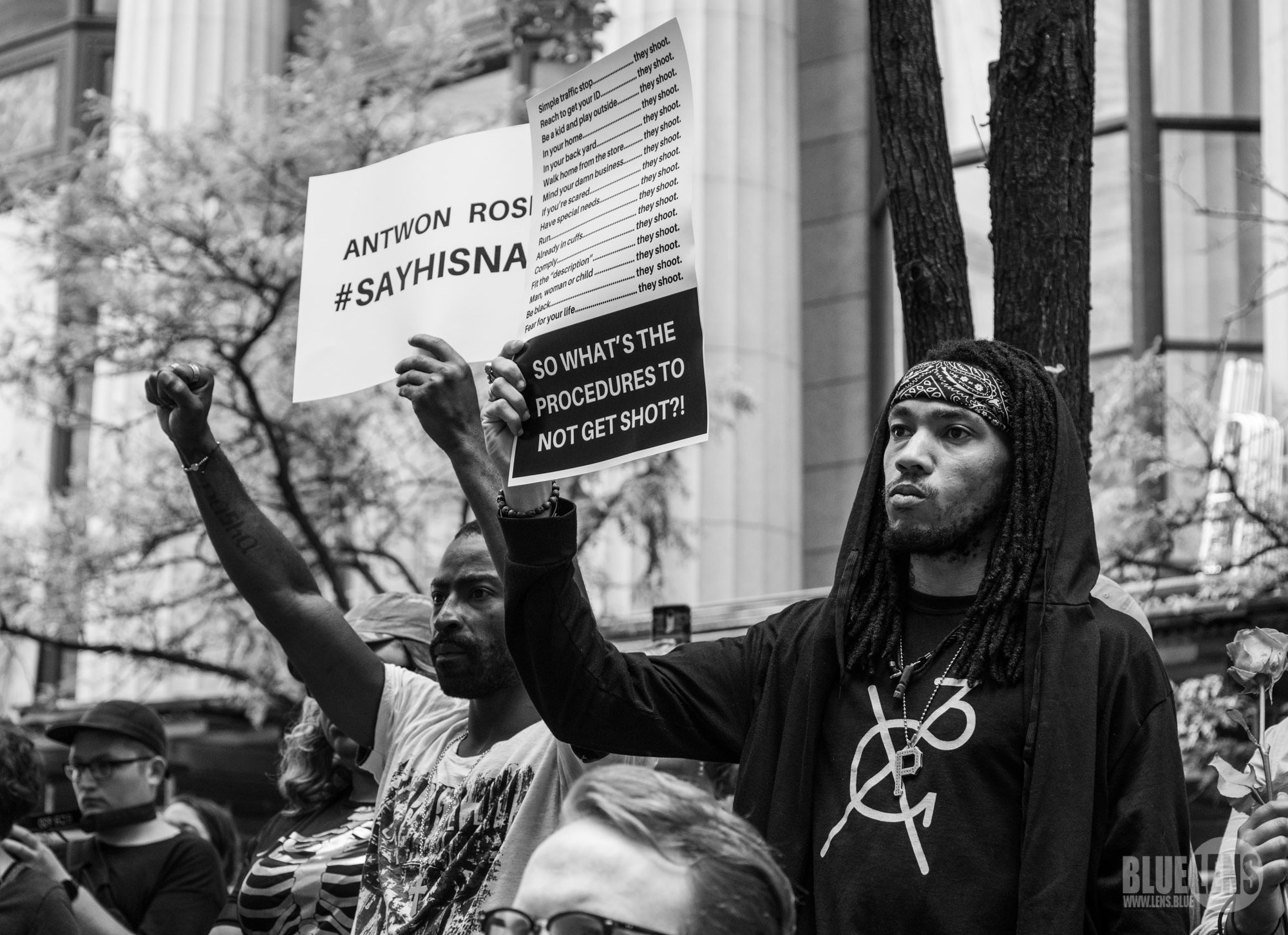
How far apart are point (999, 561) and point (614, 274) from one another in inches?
36.9

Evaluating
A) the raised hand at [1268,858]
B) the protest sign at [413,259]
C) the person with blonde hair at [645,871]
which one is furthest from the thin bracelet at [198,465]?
the raised hand at [1268,858]

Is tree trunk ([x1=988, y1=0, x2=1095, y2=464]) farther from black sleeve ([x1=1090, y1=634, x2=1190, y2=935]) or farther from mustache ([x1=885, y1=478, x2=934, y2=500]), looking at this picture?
black sleeve ([x1=1090, y1=634, x2=1190, y2=935])

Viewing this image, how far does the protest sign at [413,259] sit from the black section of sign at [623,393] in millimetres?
713

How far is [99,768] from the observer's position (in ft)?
21.2

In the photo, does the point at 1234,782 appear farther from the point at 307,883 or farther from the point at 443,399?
the point at 307,883

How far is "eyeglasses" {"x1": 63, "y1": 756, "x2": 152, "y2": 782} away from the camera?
643 centimetres

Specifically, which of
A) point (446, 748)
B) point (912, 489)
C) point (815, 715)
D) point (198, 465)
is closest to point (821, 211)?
point (198, 465)

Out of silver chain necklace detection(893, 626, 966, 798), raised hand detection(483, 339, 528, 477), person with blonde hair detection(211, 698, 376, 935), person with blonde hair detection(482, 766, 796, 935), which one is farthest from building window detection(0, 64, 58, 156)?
person with blonde hair detection(482, 766, 796, 935)

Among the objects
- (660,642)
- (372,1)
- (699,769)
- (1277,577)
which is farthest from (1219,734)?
(372,1)

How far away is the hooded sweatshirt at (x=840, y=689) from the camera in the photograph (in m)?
2.96

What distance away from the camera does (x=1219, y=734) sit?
9.40m

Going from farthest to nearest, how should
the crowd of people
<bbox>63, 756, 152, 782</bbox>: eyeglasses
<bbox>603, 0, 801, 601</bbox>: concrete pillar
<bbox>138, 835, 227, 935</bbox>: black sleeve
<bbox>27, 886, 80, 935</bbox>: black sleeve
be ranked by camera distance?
<bbox>603, 0, 801, 601</bbox>: concrete pillar < <bbox>63, 756, 152, 782</bbox>: eyeglasses < <bbox>138, 835, 227, 935</bbox>: black sleeve < <bbox>27, 886, 80, 935</bbox>: black sleeve < the crowd of people

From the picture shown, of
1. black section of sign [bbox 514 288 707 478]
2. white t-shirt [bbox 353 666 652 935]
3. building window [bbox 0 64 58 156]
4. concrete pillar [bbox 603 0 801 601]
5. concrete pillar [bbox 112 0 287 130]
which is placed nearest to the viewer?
black section of sign [bbox 514 288 707 478]

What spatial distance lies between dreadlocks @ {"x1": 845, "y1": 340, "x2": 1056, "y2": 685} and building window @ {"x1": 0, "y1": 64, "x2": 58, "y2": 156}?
1648 centimetres
